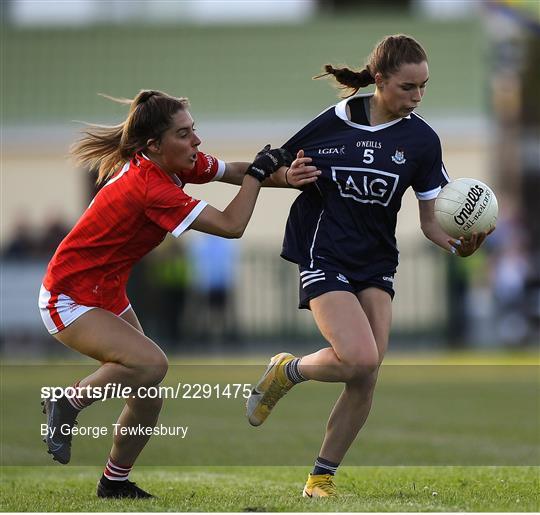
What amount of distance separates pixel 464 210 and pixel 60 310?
206 centimetres

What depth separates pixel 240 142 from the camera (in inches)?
830

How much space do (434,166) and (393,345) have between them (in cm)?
1128

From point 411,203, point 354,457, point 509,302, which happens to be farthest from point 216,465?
point 411,203

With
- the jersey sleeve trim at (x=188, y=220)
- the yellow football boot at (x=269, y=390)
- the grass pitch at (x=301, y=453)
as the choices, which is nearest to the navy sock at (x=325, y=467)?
the grass pitch at (x=301, y=453)

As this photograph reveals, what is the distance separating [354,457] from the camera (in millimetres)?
8406


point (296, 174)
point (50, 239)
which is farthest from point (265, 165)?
point (50, 239)

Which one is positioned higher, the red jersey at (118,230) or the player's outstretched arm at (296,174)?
the player's outstretched arm at (296,174)

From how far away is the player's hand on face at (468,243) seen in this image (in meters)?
6.36

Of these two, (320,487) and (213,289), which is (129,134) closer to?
(320,487)

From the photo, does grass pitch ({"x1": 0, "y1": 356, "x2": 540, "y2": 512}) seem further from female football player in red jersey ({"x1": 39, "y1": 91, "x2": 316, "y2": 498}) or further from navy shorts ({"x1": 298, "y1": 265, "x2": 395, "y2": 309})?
navy shorts ({"x1": 298, "y1": 265, "x2": 395, "y2": 309})

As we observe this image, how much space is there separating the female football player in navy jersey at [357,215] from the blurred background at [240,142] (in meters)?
10.9

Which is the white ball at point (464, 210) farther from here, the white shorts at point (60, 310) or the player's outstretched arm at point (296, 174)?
the white shorts at point (60, 310)

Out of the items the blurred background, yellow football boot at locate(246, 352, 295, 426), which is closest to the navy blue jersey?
yellow football boot at locate(246, 352, 295, 426)

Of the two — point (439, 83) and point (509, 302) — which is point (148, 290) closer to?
point (509, 302)
